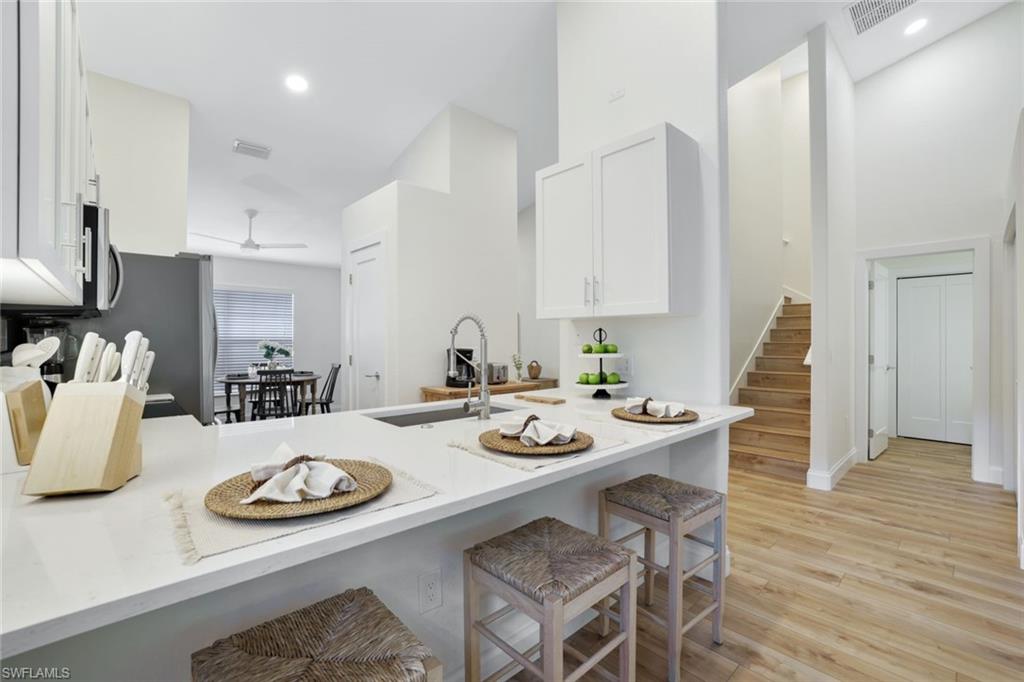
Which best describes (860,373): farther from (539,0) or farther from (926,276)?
(539,0)

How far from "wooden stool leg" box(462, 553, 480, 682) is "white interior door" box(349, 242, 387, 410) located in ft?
9.03

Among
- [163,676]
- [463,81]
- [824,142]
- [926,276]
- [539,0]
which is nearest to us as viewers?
[163,676]

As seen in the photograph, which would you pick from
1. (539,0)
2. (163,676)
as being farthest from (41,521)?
(539,0)

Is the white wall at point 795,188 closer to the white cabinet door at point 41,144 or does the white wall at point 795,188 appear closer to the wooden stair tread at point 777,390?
the wooden stair tread at point 777,390

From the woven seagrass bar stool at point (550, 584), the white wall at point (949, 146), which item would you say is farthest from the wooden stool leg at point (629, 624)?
the white wall at point (949, 146)

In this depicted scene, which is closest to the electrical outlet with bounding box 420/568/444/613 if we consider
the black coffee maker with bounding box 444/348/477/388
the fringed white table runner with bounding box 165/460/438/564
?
the fringed white table runner with bounding box 165/460/438/564

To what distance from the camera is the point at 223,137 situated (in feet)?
13.7

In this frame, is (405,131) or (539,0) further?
(405,131)

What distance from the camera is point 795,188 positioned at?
598cm

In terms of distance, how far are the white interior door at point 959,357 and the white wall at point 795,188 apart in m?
1.39

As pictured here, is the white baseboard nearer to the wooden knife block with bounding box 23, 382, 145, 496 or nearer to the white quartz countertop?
the white quartz countertop

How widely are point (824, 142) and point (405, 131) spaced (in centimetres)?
367

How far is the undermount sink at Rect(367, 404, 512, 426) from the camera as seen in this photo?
6.91ft

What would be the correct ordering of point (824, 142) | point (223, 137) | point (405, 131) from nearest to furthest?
point (824, 142)
point (223, 137)
point (405, 131)
